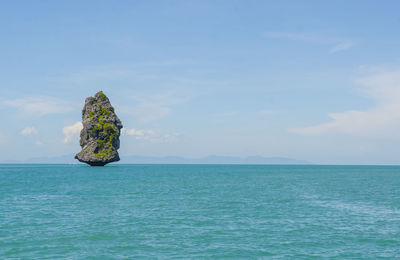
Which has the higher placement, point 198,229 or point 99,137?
point 99,137

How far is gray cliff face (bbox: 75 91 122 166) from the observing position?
13862 cm

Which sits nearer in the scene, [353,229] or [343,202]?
[353,229]

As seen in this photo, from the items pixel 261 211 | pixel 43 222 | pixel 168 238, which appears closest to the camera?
pixel 168 238

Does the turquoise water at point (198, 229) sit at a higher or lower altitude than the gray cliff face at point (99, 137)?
lower

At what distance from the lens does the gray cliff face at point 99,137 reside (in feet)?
455

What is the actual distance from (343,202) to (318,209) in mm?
8796

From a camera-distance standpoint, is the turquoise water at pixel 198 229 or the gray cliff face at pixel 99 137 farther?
the gray cliff face at pixel 99 137

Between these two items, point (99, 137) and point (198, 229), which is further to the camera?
point (99, 137)

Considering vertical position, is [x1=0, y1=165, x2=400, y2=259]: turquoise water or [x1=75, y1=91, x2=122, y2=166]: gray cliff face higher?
[x1=75, y1=91, x2=122, y2=166]: gray cliff face

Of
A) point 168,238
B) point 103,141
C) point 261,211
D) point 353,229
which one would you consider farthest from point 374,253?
point 103,141

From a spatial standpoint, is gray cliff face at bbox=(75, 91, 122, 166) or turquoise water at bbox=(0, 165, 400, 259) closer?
turquoise water at bbox=(0, 165, 400, 259)

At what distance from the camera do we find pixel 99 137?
456 ft

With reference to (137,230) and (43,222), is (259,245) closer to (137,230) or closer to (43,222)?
(137,230)

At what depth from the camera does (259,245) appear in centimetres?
2391
